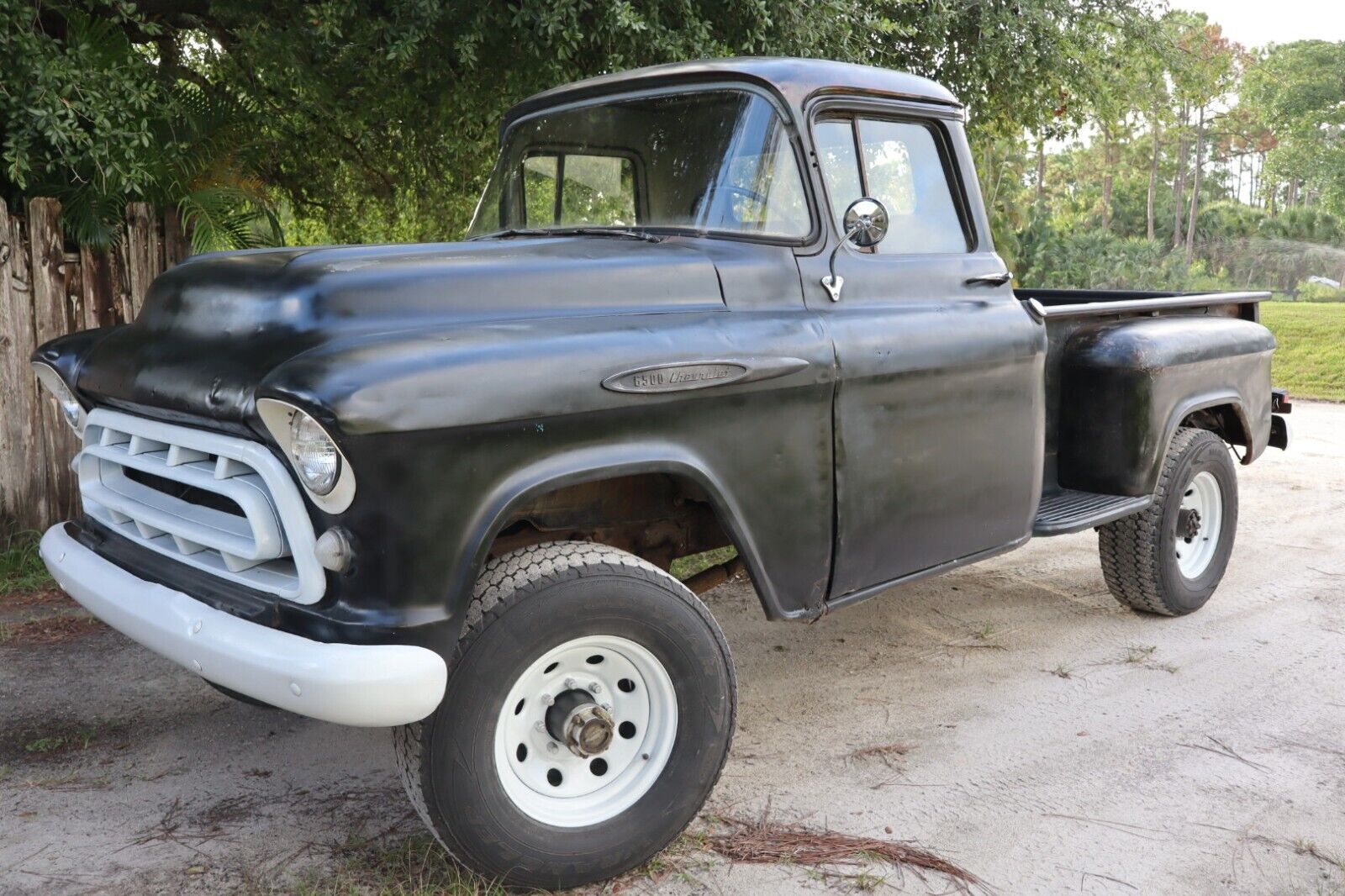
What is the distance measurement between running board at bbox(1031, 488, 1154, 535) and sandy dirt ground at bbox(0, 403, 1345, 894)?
0.61m

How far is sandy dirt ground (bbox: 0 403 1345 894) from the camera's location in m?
3.03

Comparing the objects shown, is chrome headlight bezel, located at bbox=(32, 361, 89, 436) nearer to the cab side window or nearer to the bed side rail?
the cab side window

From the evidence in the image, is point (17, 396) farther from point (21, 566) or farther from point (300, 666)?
point (300, 666)

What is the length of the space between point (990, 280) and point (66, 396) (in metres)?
3.10

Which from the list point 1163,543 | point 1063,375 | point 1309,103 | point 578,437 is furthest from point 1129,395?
point 1309,103

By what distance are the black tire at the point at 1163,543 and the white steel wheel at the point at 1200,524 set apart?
4 cm

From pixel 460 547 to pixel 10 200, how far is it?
15.8ft

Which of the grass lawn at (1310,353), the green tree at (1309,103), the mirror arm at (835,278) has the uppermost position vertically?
the green tree at (1309,103)

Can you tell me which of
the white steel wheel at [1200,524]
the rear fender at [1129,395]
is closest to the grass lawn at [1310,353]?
the white steel wheel at [1200,524]

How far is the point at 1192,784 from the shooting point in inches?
138

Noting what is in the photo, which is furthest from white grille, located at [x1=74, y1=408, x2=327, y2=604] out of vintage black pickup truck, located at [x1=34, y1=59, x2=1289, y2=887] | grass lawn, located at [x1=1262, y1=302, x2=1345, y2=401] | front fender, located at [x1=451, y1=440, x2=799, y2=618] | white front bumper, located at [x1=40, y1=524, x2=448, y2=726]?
grass lawn, located at [x1=1262, y1=302, x2=1345, y2=401]

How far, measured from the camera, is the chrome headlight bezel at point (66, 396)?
11.5 ft

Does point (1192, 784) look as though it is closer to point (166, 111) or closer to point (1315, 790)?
point (1315, 790)

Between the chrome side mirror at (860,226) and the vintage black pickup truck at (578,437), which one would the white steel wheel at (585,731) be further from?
the chrome side mirror at (860,226)
